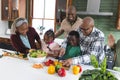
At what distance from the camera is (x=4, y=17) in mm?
4508

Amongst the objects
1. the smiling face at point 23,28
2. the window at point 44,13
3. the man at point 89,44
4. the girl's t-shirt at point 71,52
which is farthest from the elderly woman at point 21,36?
the window at point 44,13

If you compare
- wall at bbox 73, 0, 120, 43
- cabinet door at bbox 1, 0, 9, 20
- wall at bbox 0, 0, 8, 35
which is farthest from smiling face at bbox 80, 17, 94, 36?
wall at bbox 0, 0, 8, 35

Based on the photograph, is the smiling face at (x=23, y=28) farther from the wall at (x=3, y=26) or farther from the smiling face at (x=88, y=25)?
the wall at (x=3, y=26)

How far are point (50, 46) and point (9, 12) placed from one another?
2265 millimetres

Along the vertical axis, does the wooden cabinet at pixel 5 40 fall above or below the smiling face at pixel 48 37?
below

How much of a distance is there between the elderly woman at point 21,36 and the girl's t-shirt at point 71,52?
556 millimetres

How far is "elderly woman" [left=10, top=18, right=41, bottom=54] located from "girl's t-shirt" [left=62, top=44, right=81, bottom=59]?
0.56 metres

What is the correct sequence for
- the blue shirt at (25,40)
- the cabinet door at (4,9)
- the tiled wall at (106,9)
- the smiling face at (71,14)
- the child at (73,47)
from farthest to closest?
the cabinet door at (4,9) → the tiled wall at (106,9) → the smiling face at (71,14) → the blue shirt at (25,40) → the child at (73,47)

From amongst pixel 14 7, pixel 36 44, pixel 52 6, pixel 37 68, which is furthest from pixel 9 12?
pixel 37 68

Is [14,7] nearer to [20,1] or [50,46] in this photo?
[20,1]

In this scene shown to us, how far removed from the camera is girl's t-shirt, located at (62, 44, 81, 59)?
2.14 m

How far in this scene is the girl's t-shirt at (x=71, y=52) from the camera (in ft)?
7.03

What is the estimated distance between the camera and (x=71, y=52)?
2186 mm

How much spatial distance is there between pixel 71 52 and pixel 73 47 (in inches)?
2.6
